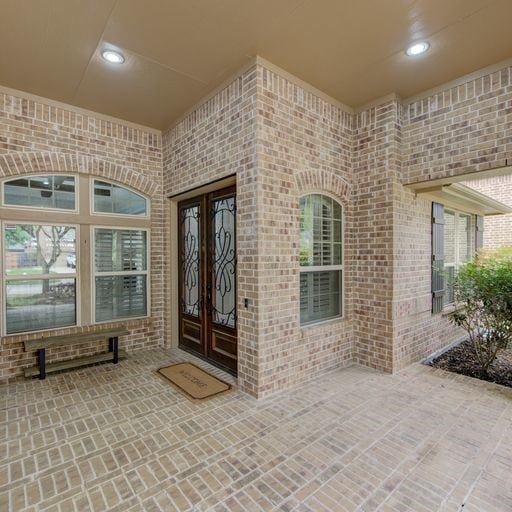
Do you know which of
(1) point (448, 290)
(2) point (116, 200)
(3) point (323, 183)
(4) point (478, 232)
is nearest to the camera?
(3) point (323, 183)

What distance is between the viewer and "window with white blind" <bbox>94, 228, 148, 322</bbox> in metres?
4.47

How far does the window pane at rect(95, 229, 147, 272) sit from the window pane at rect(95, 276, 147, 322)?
0.17 m

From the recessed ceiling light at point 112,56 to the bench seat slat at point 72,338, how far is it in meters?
3.34

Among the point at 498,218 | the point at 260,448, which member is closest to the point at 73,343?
the point at 260,448

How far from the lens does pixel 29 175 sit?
3895mm

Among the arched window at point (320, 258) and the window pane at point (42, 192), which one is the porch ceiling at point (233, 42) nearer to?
the window pane at point (42, 192)

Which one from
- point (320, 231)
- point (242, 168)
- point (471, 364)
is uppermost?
point (242, 168)

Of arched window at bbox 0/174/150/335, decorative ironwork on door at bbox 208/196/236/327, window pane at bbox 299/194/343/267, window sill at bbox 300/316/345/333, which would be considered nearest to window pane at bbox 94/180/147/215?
arched window at bbox 0/174/150/335

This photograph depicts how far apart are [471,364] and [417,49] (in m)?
4.10

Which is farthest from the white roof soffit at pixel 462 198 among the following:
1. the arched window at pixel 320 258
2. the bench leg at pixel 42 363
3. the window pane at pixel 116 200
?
the bench leg at pixel 42 363

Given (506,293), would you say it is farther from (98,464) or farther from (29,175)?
(29,175)

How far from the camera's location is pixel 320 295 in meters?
4.08

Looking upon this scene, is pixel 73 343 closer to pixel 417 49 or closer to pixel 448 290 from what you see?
pixel 417 49

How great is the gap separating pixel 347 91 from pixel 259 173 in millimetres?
1733
